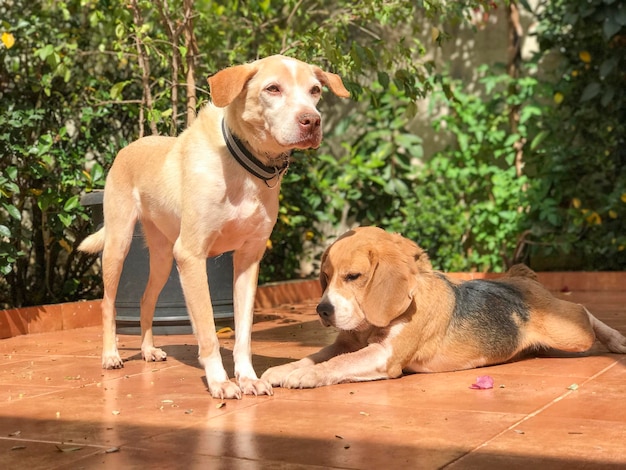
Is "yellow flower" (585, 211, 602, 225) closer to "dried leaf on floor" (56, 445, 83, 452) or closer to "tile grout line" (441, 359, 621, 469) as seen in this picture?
"tile grout line" (441, 359, 621, 469)

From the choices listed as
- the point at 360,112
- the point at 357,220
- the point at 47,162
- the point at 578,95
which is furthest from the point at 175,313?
the point at 578,95

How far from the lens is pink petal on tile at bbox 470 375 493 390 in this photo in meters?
3.92

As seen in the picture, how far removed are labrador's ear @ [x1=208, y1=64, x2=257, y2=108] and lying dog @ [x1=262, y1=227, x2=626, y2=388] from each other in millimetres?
907

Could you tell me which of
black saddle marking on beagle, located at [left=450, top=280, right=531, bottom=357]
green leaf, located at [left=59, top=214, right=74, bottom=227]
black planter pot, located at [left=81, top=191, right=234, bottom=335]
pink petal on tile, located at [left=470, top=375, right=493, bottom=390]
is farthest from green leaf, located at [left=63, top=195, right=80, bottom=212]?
pink petal on tile, located at [left=470, top=375, right=493, bottom=390]

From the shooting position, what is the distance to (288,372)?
4188 mm

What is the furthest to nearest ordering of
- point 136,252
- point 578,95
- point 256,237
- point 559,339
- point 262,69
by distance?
1. point 578,95
2. point 136,252
3. point 559,339
4. point 256,237
5. point 262,69

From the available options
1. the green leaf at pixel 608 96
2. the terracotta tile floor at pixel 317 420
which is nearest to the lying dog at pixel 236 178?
the terracotta tile floor at pixel 317 420

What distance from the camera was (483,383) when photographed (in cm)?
392

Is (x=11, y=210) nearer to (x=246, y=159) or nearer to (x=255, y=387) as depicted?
(x=246, y=159)

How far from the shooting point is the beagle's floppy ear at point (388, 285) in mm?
4199

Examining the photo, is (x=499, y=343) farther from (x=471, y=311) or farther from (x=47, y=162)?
(x=47, y=162)

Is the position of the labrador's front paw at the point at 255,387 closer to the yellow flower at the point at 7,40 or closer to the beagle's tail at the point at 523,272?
the beagle's tail at the point at 523,272

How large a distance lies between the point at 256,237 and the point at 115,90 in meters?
2.70

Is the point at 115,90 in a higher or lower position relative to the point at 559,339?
higher
